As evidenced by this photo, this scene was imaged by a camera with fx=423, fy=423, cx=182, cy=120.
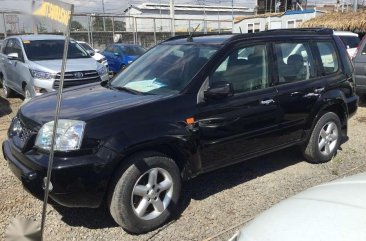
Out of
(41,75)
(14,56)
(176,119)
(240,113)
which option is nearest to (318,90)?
(240,113)

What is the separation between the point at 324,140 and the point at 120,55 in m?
Answer: 13.1

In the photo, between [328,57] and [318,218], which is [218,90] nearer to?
[318,218]

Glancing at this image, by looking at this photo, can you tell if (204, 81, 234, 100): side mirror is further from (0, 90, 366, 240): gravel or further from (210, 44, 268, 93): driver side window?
(0, 90, 366, 240): gravel

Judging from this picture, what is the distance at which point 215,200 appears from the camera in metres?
4.54

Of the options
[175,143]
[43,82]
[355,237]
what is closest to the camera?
[355,237]

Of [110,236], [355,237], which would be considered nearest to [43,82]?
[110,236]

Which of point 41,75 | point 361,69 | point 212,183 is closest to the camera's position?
point 212,183

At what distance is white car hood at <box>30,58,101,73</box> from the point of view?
9.03 metres

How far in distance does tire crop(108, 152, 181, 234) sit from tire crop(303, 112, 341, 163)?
2360 millimetres

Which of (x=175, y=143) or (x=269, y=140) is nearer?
(x=175, y=143)

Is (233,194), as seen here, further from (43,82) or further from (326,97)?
(43,82)

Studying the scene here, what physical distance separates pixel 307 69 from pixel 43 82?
573 cm

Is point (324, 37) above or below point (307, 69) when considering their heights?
above

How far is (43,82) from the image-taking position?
891 centimetres
